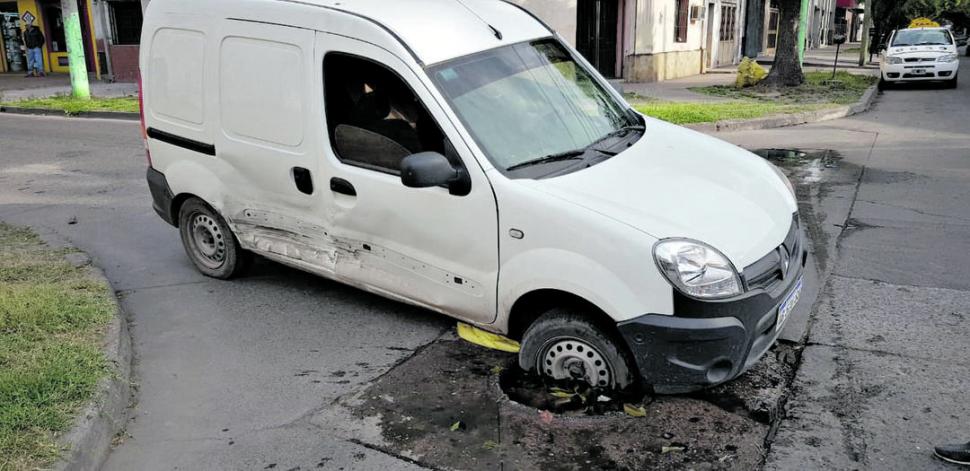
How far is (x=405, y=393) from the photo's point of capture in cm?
396

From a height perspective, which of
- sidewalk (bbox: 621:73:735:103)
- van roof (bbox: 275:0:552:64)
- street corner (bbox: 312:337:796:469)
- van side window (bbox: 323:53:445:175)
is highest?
van roof (bbox: 275:0:552:64)

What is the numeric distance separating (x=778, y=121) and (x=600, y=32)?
35.7ft

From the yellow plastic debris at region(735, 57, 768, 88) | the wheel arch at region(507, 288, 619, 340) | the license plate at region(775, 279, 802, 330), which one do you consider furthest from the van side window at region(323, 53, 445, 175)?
the yellow plastic debris at region(735, 57, 768, 88)

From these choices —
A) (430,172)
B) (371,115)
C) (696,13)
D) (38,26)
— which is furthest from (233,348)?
(38,26)

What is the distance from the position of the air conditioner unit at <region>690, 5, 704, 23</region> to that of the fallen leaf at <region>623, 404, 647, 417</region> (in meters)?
23.7

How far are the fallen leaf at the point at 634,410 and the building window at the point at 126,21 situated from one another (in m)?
25.2

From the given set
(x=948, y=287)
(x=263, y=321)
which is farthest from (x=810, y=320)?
(x=263, y=321)

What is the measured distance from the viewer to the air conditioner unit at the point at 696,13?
25.3 m

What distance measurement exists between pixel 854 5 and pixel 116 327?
6075cm

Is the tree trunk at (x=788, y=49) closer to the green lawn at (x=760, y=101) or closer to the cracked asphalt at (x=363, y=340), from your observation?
the green lawn at (x=760, y=101)

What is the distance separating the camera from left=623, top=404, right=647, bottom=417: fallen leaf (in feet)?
11.9


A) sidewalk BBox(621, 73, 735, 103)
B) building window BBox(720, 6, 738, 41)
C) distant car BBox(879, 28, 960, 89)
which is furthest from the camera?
building window BBox(720, 6, 738, 41)

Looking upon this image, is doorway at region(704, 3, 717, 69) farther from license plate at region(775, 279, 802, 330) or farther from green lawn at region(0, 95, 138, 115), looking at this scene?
license plate at region(775, 279, 802, 330)

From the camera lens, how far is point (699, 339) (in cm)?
337
